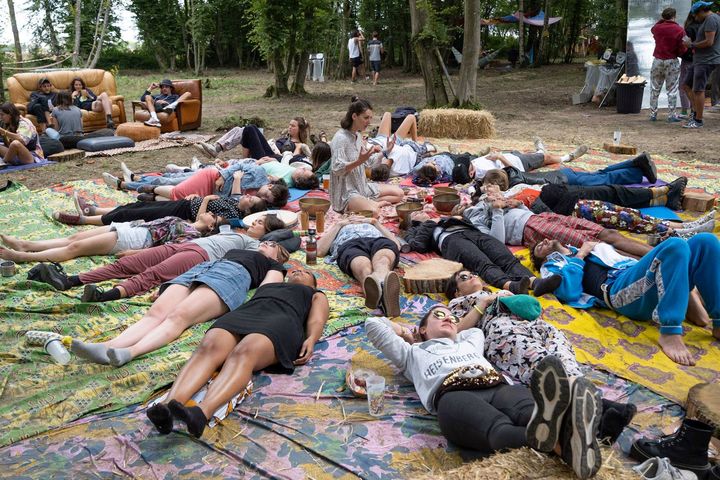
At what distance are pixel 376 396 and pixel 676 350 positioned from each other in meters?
2.06

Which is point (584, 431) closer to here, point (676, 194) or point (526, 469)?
point (526, 469)

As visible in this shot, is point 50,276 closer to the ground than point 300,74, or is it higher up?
closer to the ground

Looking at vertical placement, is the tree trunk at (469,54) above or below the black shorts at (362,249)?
above

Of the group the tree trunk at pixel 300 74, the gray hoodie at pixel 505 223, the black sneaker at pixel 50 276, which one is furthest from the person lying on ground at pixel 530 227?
the tree trunk at pixel 300 74

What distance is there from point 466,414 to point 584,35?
1284 inches

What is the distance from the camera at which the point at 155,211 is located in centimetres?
629

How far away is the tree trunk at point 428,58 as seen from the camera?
1395cm

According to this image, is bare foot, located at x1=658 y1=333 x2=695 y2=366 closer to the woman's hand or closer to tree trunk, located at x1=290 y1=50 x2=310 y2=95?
the woman's hand

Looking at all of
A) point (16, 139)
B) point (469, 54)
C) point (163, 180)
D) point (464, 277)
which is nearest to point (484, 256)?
point (464, 277)

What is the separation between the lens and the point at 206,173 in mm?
7422

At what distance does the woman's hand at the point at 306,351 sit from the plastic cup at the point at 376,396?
0.62 metres

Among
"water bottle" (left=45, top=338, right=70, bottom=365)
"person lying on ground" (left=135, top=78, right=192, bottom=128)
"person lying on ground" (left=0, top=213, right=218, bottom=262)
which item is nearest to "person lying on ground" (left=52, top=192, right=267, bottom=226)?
"person lying on ground" (left=0, top=213, right=218, bottom=262)

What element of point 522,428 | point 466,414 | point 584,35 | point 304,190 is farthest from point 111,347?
point 584,35

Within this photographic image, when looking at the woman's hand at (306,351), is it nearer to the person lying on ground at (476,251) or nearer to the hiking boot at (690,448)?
the person lying on ground at (476,251)
